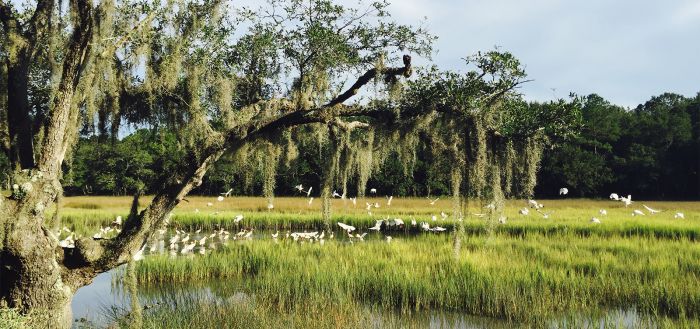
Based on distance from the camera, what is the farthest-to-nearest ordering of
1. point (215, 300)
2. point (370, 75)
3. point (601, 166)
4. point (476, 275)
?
1. point (601, 166)
2. point (476, 275)
3. point (215, 300)
4. point (370, 75)

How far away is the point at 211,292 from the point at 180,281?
1.46m

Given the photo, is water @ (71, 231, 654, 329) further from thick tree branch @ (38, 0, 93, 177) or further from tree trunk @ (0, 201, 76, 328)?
thick tree branch @ (38, 0, 93, 177)

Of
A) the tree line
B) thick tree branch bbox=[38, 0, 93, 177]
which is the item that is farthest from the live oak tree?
the tree line

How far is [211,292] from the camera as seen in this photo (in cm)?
1093

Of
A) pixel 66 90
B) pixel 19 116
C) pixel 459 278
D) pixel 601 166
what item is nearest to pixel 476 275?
pixel 459 278

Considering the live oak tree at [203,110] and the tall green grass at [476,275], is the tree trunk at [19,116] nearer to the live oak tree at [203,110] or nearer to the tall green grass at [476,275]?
the live oak tree at [203,110]

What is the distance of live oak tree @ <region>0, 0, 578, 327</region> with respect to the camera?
6473 millimetres

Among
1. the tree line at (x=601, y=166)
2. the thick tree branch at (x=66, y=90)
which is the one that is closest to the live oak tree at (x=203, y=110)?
the thick tree branch at (x=66, y=90)

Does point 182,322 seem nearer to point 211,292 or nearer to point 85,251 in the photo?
point 85,251

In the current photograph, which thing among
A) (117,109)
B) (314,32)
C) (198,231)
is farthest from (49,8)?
(198,231)

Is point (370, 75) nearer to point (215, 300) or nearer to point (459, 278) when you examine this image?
point (459, 278)

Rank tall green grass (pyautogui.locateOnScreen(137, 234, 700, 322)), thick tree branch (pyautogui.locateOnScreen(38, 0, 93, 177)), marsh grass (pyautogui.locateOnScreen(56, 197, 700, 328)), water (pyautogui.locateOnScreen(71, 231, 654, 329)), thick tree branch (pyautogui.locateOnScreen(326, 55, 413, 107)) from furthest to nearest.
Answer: tall green grass (pyautogui.locateOnScreen(137, 234, 700, 322)) < marsh grass (pyautogui.locateOnScreen(56, 197, 700, 328)) < water (pyautogui.locateOnScreen(71, 231, 654, 329)) < thick tree branch (pyautogui.locateOnScreen(326, 55, 413, 107)) < thick tree branch (pyautogui.locateOnScreen(38, 0, 93, 177))

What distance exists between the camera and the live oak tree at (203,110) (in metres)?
6.47

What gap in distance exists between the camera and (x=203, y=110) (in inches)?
339
